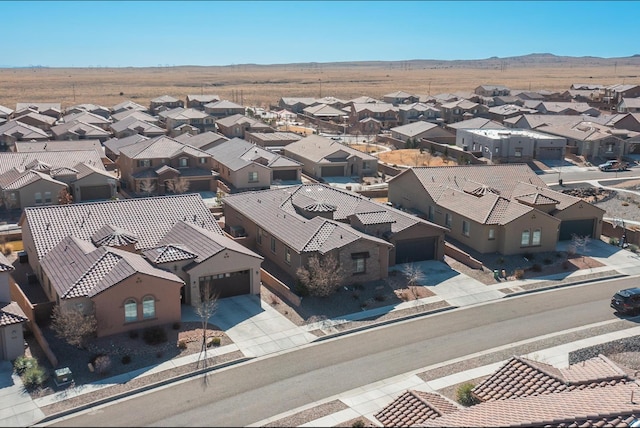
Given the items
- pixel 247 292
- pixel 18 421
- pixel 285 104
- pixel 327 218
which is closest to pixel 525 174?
pixel 327 218

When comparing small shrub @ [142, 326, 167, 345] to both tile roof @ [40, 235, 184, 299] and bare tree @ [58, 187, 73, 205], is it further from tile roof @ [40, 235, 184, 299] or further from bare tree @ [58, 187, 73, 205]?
bare tree @ [58, 187, 73, 205]

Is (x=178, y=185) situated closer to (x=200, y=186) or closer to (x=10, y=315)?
(x=200, y=186)

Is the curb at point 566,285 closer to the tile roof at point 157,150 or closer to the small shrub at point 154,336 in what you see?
the small shrub at point 154,336

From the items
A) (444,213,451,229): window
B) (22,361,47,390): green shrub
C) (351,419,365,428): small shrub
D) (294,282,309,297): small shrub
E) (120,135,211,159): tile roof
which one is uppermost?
(120,135,211,159): tile roof

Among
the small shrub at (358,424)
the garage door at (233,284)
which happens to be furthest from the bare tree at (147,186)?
the small shrub at (358,424)

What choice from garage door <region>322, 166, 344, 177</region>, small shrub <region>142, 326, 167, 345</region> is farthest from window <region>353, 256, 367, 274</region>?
garage door <region>322, 166, 344, 177</region>

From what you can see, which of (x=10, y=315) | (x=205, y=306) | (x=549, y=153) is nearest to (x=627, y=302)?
(x=205, y=306)

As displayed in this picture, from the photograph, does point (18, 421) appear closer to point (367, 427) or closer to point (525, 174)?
point (367, 427)
